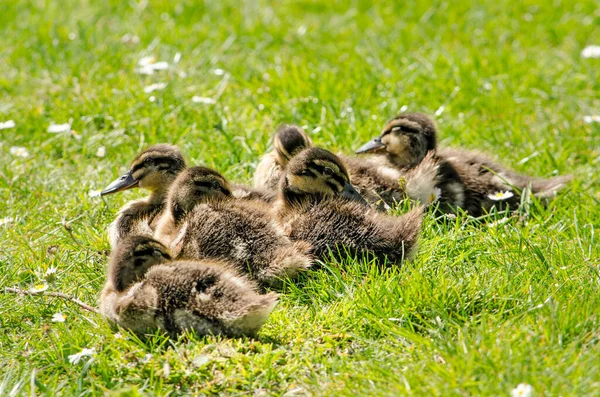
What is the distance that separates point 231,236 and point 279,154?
51.4 inches

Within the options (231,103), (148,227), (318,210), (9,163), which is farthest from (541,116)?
(9,163)

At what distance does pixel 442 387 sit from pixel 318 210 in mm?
1490

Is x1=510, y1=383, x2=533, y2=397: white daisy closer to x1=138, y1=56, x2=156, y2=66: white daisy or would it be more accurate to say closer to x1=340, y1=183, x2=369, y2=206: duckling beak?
x1=340, y1=183, x2=369, y2=206: duckling beak

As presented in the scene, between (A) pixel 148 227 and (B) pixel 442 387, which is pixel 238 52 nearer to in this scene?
(A) pixel 148 227

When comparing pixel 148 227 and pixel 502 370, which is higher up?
pixel 502 370

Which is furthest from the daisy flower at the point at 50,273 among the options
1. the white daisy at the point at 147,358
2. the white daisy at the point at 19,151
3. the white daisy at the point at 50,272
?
the white daisy at the point at 19,151

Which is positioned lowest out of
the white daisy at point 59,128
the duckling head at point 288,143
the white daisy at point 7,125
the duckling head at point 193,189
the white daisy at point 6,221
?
the white daisy at point 6,221

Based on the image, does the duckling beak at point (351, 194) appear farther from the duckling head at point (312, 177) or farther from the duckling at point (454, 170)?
the duckling at point (454, 170)

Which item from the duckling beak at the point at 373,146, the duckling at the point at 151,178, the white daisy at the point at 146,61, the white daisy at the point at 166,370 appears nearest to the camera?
the white daisy at the point at 166,370

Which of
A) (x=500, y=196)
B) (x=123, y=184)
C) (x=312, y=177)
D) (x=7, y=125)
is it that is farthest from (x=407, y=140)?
(x=7, y=125)

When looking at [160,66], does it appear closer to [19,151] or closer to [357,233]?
[19,151]

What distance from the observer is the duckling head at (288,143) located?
18.3 ft

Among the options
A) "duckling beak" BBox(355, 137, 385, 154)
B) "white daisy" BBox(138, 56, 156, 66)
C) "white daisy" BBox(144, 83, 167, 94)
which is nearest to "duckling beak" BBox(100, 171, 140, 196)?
"duckling beak" BBox(355, 137, 385, 154)

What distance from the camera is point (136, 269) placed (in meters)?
4.12
